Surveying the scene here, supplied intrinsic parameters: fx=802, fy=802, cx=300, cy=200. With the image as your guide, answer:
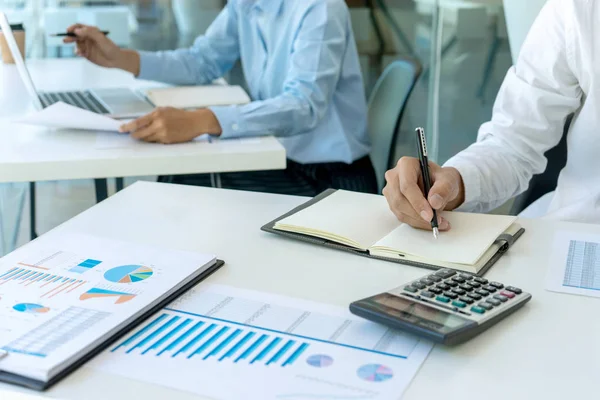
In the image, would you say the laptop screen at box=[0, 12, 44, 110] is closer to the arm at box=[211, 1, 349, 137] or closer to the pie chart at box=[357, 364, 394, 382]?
the arm at box=[211, 1, 349, 137]

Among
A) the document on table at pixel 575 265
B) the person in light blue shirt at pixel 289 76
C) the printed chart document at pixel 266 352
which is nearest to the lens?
the printed chart document at pixel 266 352

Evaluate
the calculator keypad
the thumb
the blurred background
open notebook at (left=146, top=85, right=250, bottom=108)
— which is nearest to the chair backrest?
open notebook at (left=146, top=85, right=250, bottom=108)

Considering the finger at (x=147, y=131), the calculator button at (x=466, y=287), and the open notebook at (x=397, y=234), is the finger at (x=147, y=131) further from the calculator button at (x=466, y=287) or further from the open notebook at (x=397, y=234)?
the calculator button at (x=466, y=287)

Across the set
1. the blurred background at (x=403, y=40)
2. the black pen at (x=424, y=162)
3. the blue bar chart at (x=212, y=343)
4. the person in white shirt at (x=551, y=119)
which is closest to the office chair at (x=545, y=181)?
the person in white shirt at (x=551, y=119)

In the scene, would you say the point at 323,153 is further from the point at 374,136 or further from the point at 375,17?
the point at 375,17

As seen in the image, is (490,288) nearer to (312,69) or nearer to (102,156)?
(102,156)

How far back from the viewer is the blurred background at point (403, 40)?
3.46m

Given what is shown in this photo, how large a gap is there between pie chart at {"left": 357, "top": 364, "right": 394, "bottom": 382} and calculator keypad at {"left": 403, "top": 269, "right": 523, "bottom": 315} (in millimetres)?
136

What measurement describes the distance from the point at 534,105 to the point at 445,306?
0.74 meters

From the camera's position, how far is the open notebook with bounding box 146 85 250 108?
2141 mm

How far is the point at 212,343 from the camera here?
0.84 meters

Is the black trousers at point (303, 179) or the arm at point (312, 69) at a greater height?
the arm at point (312, 69)

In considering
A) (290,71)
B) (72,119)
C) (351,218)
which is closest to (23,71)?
(72,119)

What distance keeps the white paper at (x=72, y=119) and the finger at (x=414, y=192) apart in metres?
0.81
